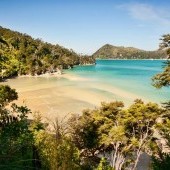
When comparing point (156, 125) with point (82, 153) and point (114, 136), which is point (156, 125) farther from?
point (82, 153)

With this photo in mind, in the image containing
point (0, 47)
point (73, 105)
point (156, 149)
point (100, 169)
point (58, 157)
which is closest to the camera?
point (0, 47)

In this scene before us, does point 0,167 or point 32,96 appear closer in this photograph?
point 0,167

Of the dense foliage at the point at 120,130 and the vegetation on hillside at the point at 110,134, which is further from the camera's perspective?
the dense foliage at the point at 120,130

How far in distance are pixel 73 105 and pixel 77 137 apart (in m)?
36.4

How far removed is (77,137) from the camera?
1063 inches

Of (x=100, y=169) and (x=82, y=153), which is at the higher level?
(x=100, y=169)

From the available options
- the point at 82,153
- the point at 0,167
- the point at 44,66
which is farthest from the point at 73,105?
the point at 44,66

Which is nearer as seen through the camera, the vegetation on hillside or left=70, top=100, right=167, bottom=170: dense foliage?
the vegetation on hillside

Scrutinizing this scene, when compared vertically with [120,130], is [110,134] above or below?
below

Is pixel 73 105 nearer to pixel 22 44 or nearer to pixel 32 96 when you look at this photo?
pixel 32 96

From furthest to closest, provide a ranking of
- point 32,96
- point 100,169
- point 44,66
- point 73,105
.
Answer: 1. point 44,66
2. point 32,96
3. point 73,105
4. point 100,169

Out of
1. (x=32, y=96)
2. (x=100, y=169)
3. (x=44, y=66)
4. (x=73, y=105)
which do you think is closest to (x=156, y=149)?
(x=100, y=169)

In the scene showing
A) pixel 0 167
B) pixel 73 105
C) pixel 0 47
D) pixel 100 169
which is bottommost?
pixel 73 105

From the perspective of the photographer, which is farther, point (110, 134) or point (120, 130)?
point (110, 134)
